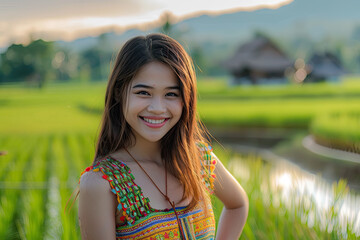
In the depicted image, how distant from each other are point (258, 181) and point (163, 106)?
1593 millimetres

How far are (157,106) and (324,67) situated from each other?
2568 cm

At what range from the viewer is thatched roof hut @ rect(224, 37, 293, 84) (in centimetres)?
2356

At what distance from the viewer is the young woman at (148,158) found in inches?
32.3

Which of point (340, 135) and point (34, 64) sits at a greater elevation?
point (34, 64)

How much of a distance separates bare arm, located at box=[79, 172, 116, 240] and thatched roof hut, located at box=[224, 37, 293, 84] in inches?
900

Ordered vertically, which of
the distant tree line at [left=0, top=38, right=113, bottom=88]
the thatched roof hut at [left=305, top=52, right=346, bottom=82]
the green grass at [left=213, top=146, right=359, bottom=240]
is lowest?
the thatched roof hut at [left=305, top=52, right=346, bottom=82]

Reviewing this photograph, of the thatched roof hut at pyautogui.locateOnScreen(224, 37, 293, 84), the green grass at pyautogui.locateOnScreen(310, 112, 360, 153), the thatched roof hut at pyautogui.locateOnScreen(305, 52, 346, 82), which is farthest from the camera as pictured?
the thatched roof hut at pyautogui.locateOnScreen(305, 52, 346, 82)

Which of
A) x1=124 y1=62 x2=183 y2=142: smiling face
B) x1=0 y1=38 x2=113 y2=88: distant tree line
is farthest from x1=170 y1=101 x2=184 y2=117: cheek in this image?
x1=0 y1=38 x2=113 y2=88: distant tree line

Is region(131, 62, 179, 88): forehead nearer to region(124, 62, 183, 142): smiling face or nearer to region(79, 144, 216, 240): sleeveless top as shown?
region(124, 62, 183, 142): smiling face

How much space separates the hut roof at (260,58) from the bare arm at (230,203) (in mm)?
22585

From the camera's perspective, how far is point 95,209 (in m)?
0.80

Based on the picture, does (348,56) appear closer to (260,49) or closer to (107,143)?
(260,49)

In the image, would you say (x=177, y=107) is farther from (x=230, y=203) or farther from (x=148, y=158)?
(x=230, y=203)

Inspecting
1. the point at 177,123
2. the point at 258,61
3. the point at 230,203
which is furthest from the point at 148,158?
the point at 258,61
